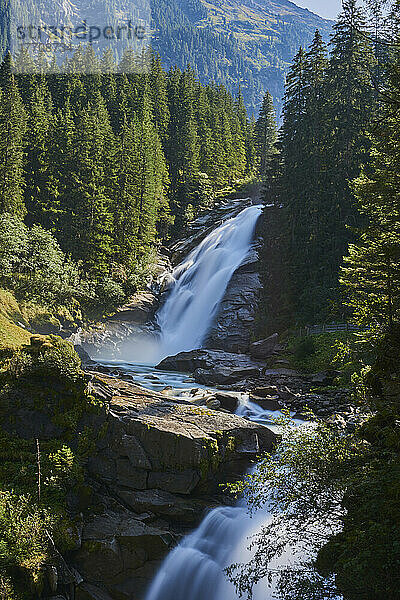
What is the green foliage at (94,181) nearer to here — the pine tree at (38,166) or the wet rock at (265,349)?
the pine tree at (38,166)

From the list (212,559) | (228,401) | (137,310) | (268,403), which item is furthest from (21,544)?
(137,310)

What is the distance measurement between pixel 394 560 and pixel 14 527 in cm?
636

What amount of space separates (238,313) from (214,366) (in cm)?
791

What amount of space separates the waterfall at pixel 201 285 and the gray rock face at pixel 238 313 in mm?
590

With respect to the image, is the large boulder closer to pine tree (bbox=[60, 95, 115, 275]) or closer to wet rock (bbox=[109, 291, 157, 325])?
wet rock (bbox=[109, 291, 157, 325])

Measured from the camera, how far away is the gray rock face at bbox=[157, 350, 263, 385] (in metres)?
22.6

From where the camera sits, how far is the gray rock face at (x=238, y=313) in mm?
30750

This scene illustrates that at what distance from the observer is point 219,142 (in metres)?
58.7

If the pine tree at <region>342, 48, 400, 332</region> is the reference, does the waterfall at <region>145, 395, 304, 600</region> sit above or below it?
below

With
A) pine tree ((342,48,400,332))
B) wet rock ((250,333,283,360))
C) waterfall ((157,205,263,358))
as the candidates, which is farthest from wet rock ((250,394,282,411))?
waterfall ((157,205,263,358))

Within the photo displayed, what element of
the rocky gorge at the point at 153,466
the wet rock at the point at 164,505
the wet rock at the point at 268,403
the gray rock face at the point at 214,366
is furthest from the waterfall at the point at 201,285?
the wet rock at the point at 164,505

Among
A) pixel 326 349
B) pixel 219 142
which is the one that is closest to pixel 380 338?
pixel 326 349

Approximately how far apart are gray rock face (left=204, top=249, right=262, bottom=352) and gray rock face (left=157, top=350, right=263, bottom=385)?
3515 millimetres

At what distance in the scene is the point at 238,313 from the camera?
105ft
